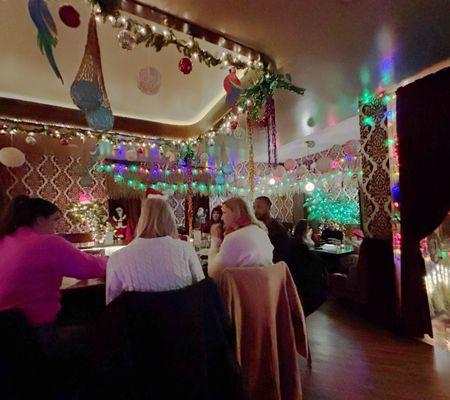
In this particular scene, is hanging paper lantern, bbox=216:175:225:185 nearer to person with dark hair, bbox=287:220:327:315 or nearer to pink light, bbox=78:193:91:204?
pink light, bbox=78:193:91:204

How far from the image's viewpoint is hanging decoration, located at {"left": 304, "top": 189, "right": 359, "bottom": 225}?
6115mm

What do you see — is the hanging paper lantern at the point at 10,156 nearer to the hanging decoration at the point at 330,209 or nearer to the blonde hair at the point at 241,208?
the blonde hair at the point at 241,208

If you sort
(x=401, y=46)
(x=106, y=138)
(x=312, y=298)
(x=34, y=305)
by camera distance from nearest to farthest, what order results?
1. (x=34, y=305)
2. (x=401, y=46)
3. (x=312, y=298)
4. (x=106, y=138)

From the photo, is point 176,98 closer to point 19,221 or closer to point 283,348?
point 19,221

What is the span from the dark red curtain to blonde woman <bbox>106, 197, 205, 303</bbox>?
219cm

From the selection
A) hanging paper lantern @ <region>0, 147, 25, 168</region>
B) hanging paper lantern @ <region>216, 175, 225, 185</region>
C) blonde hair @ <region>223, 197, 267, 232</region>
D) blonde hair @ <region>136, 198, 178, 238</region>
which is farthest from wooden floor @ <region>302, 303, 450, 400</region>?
A: hanging paper lantern @ <region>216, 175, 225, 185</region>

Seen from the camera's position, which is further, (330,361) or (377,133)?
(377,133)

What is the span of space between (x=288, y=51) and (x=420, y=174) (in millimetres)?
1613

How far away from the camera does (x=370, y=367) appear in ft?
6.50

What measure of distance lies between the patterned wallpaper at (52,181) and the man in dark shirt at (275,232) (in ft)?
13.1

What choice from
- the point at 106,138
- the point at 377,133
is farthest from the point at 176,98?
the point at 377,133

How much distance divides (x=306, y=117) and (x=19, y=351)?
3.56m

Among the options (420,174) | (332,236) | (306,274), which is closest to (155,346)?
(306,274)

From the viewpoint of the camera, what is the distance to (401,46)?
1.92 m
